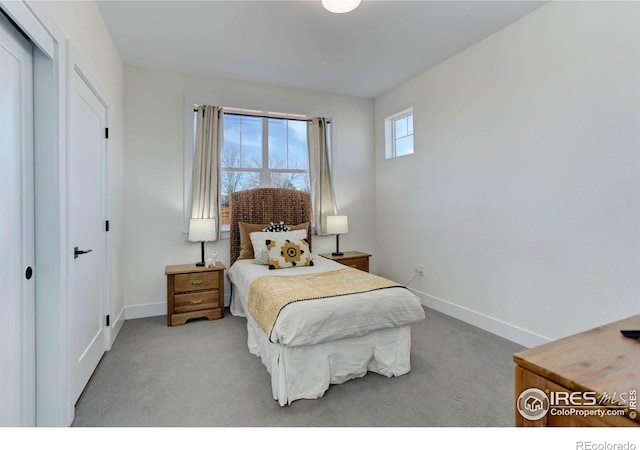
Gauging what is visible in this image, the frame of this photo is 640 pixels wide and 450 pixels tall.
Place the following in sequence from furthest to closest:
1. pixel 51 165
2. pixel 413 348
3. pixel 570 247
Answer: pixel 413 348 < pixel 570 247 < pixel 51 165

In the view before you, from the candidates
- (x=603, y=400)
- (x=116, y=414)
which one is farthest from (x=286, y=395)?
(x=603, y=400)

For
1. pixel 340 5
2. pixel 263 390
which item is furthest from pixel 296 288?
pixel 340 5

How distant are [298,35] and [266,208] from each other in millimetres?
1982

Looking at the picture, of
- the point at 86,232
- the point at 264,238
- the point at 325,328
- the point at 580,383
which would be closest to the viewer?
the point at 580,383

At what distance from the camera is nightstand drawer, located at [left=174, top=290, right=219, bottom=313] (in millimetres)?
3223

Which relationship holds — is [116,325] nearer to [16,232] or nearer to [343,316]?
[16,232]

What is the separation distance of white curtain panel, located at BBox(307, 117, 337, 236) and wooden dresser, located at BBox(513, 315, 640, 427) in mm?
3487

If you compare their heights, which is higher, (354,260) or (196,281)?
(354,260)

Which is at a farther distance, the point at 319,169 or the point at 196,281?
the point at 319,169

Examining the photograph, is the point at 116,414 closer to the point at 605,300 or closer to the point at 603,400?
the point at 603,400

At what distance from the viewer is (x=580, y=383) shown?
69cm

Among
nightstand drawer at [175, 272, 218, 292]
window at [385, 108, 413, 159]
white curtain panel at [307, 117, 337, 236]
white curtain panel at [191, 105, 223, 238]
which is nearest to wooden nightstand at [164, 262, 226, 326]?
nightstand drawer at [175, 272, 218, 292]

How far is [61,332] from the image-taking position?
1603 millimetres

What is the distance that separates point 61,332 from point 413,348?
2.45 metres
